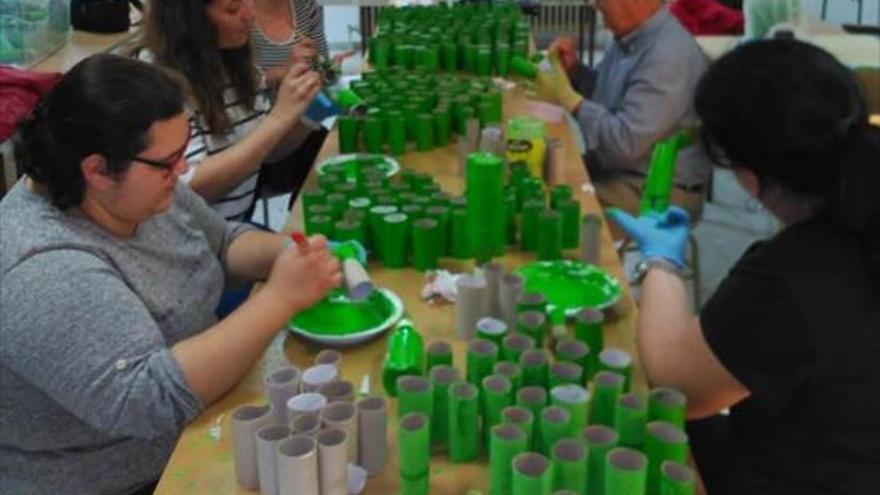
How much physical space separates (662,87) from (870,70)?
0.71m

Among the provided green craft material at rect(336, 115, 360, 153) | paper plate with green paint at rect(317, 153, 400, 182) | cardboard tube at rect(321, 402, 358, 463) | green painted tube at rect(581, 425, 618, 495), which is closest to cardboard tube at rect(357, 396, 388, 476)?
cardboard tube at rect(321, 402, 358, 463)

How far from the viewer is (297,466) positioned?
3.25ft

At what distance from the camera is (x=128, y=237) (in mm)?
1394

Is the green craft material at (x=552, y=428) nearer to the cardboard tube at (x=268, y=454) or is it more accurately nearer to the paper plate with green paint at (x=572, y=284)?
the cardboard tube at (x=268, y=454)

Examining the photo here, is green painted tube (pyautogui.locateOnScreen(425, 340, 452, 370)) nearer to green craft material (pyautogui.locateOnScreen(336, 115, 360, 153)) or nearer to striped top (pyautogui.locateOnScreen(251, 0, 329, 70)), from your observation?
green craft material (pyautogui.locateOnScreen(336, 115, 360, 153))

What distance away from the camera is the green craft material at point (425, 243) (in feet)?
5.32

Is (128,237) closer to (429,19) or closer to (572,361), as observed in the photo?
(572,361)

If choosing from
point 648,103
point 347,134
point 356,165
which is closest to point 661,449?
point 356,165

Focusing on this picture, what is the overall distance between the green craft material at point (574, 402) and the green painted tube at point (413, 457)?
0.52ft

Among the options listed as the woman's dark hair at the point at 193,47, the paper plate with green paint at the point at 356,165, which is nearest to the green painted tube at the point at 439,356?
the paper plate with green paint at the point at 356,165

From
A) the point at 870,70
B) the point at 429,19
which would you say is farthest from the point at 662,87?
the point at 429,19

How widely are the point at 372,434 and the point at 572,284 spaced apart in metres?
0.55

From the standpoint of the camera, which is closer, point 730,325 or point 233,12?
point 730,325

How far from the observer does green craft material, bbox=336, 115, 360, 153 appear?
2191 millimetres
